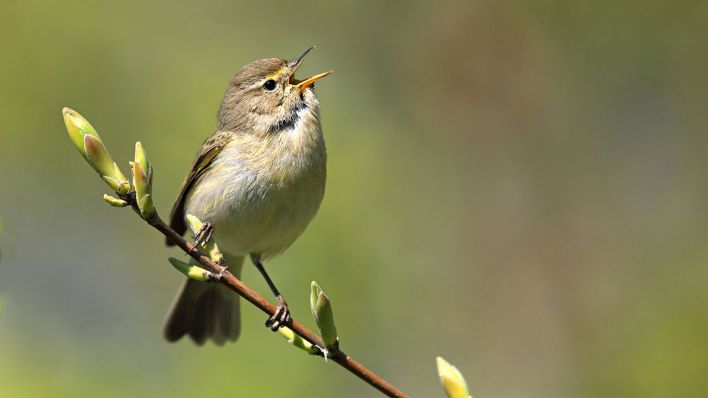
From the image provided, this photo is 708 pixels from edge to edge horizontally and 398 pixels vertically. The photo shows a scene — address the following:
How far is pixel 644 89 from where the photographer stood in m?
6.46

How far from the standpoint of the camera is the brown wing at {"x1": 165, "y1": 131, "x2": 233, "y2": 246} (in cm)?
414

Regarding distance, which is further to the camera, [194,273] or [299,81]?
[299,81]

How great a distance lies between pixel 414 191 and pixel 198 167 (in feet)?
6.85

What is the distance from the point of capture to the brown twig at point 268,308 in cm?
192

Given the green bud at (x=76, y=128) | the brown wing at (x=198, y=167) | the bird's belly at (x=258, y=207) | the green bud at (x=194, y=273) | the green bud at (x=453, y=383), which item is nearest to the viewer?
the green bud at (x=453, y=383)

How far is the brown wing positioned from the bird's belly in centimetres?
15

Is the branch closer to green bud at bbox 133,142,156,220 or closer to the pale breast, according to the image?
green bud at bbox 133,142,156,220

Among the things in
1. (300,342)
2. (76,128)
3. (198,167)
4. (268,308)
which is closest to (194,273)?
(268,308)

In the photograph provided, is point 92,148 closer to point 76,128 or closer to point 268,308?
point 76,128

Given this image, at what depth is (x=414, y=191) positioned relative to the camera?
5.91m

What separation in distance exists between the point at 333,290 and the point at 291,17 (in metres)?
2.85

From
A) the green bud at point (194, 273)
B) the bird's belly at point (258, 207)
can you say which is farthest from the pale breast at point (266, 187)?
the green bud at point (194, 273)

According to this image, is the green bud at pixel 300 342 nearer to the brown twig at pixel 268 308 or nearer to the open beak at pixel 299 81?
the brown twig at pixel 268 308

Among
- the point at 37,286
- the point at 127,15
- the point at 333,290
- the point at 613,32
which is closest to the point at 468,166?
the point at 613,32
